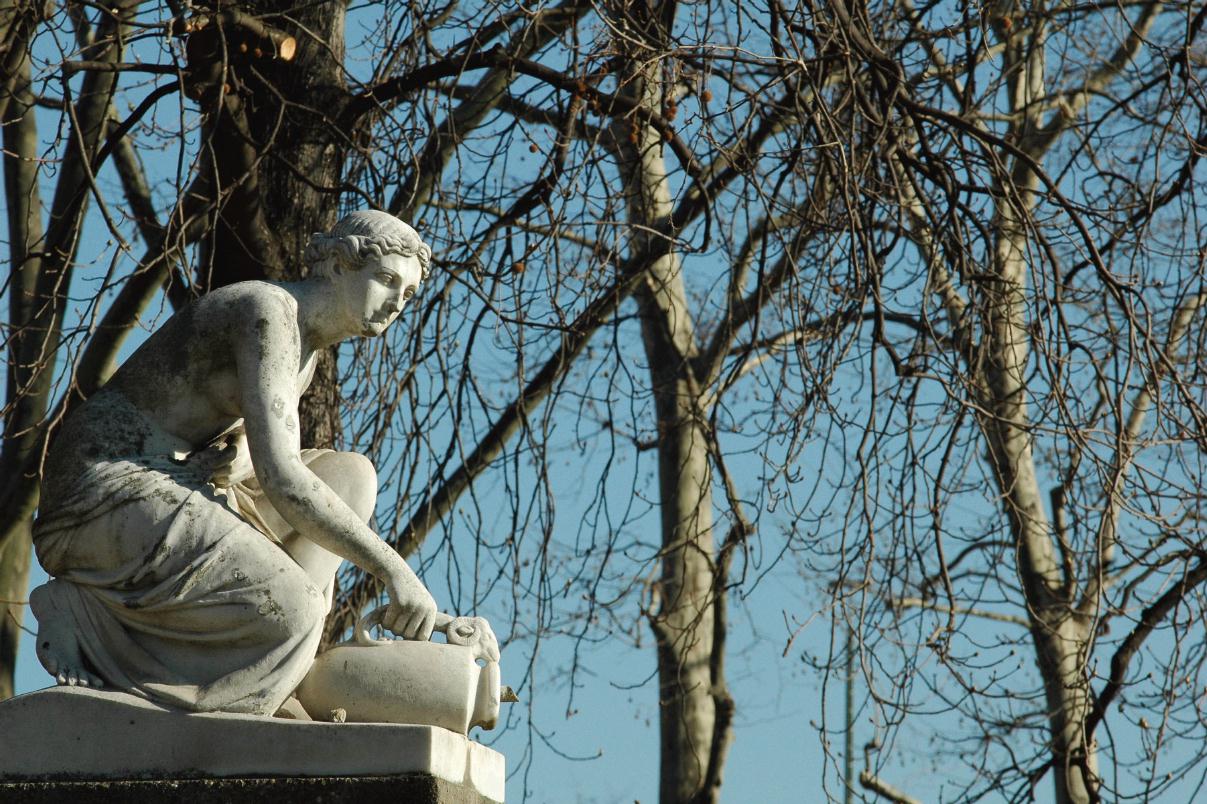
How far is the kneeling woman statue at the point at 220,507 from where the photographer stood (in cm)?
366

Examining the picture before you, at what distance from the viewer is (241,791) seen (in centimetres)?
353

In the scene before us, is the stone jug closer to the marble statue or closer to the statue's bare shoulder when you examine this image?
the marble statue

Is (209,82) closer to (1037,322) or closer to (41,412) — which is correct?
(41,412)

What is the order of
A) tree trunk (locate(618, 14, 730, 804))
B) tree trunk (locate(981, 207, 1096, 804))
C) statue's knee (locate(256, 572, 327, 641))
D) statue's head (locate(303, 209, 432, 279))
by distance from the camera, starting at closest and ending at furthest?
statue's knee (locate(256, 572, 327, 641)) < statue's head (locate(303, 209, 432, 279)) < tree trunk (locate(981, 207, 1096, 804)) < tree trunk (locate(618, 14, 730, 804))

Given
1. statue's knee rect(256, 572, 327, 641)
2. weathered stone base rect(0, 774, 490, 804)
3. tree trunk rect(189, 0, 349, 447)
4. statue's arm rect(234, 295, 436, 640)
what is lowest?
weathered stone base rect(0, 774, 490, 804)

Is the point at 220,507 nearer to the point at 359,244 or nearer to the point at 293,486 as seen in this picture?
the point at 293,486

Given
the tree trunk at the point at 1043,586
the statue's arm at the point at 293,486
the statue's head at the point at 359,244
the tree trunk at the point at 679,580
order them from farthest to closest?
1. the tree trunk at the point at 679,580
2. the tree trunk at the point at 1043,586
3. the statue's head at the point at 359,244
4. the statue's arm at the point at 293,486

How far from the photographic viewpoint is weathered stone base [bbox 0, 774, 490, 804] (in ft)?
11.5

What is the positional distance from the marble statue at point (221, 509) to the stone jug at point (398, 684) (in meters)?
0.05

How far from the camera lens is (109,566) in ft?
12.3

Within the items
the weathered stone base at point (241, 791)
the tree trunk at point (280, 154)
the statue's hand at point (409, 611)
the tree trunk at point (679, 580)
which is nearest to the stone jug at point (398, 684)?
the statue's hand at point (409, 611)

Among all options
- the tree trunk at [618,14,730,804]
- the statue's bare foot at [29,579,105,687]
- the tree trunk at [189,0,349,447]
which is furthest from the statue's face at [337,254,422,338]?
the tree trunk at [618,14,730,804]

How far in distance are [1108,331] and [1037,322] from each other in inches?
29.3

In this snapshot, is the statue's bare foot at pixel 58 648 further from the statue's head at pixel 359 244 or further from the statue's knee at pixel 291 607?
the statue's head at pixel 359 244
